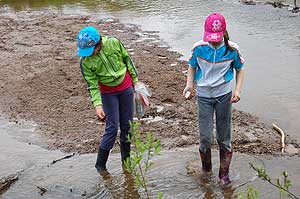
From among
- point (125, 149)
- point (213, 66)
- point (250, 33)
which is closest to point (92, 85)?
point (125, 149)

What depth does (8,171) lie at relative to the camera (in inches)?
225

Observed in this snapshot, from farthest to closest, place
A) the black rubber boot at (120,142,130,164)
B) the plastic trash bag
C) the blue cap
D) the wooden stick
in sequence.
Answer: the wooden stick < the black rubber boot at (120,142,130,164) < the plastic trash bag < the blue cap

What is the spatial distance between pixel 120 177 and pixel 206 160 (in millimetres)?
948

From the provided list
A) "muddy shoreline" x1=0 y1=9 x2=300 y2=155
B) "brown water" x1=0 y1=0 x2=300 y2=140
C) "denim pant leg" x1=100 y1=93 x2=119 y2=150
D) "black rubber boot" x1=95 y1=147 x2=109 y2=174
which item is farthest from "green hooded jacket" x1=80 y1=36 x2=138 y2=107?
"brown water" x1=0 y1=0 x2=300 y2=140

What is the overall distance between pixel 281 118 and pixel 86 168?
10.0 feet

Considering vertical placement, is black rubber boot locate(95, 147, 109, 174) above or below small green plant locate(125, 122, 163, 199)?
below

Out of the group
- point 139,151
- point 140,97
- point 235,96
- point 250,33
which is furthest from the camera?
point 250,33

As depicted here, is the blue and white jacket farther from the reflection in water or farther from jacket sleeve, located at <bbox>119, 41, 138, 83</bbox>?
the reflection in water

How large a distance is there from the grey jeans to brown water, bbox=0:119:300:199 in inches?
18.9

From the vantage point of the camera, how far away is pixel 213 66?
15.1 ft

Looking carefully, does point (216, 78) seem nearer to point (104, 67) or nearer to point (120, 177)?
point (104, 67)

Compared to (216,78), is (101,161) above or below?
below

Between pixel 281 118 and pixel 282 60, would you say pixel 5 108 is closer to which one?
pixel 281 118

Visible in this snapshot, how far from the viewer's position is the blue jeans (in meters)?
5.10
